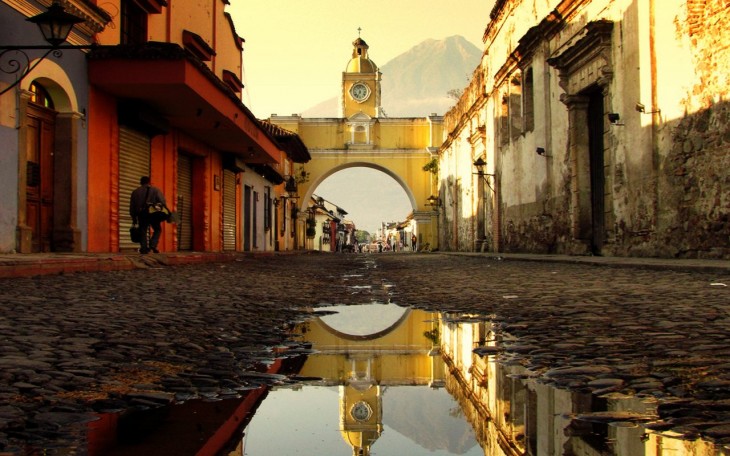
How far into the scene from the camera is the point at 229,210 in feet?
65.2

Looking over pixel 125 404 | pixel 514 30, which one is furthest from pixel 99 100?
pixel 514 30

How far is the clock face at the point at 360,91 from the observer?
44812 mm

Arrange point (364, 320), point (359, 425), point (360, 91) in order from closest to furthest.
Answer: point (359, 425) < point (364, 320) < point (360, 91)

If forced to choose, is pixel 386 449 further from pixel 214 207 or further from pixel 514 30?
pixel 514 30

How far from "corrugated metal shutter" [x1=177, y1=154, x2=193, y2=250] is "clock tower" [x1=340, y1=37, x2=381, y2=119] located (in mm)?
26979

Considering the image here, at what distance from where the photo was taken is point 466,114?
27344 millimetres

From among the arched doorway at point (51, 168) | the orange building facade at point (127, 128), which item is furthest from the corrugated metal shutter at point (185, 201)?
the arched doorway at point (51, 168)

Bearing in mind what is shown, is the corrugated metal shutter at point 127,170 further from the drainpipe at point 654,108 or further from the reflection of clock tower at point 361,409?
the reflection of clock tower at point 361,409

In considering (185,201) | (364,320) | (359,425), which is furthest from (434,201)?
(359,425)

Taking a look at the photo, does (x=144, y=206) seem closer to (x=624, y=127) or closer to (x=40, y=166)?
(x=40, y=166)

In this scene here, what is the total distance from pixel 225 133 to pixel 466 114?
14.1 metres

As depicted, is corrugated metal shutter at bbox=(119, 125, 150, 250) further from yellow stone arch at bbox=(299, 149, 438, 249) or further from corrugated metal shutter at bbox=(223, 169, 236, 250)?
yellow stone arch at bbox=(299, 149, 438, 249)

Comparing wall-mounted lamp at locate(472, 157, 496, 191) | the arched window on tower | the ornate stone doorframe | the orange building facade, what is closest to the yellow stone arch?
wall-mounted lamp at locate(472, 157, 496, 191)

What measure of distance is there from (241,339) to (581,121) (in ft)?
40.1
